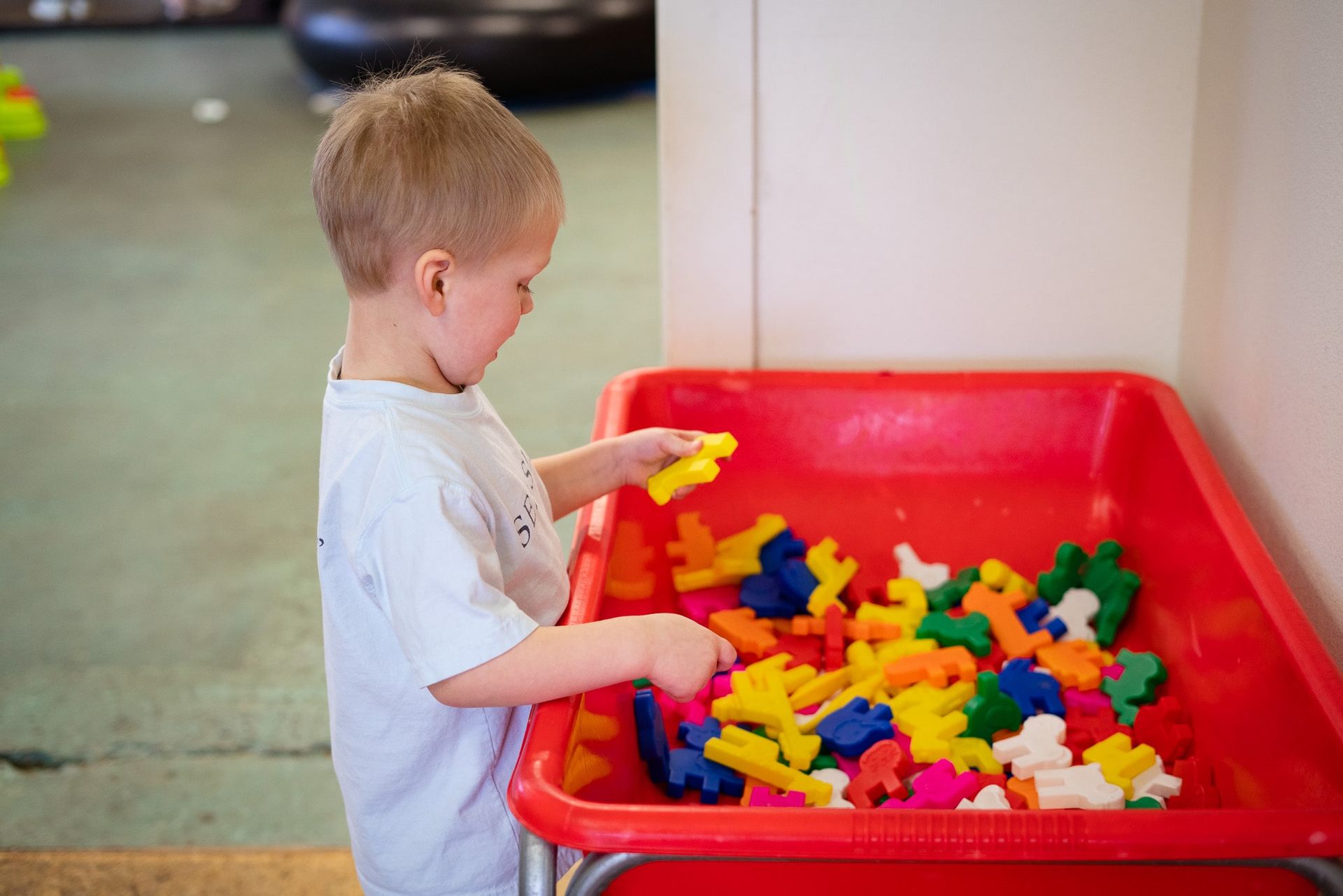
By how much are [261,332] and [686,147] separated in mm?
1824

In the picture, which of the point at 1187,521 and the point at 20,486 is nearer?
the point at 1187,521

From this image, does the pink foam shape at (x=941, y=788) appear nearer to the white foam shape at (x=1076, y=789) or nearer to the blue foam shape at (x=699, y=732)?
the white foam shape at (x=1076, y=789)

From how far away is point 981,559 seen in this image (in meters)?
1.51

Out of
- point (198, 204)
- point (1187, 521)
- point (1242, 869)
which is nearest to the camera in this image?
point (1242, 869)

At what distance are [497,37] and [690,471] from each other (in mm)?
3622

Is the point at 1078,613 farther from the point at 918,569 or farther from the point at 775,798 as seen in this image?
the point at 775,798

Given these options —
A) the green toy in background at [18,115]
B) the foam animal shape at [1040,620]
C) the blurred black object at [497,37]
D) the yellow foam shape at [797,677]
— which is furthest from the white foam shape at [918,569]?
the green toy in background at [18,115]

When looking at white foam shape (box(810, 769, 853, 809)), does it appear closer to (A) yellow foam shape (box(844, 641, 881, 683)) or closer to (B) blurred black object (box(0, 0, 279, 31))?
(A) yellow foam shape (box(844, 641, 881, 683))

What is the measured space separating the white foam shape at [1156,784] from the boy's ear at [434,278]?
762 mm

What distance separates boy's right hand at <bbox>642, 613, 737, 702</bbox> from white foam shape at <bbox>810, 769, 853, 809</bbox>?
0.29 metres

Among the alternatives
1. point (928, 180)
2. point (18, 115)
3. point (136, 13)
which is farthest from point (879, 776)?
point (136, 13)

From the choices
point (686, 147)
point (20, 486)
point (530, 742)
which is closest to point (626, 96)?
point (20, 486)

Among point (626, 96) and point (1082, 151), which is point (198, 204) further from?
point (1082, 151)

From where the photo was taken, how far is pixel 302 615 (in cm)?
194
